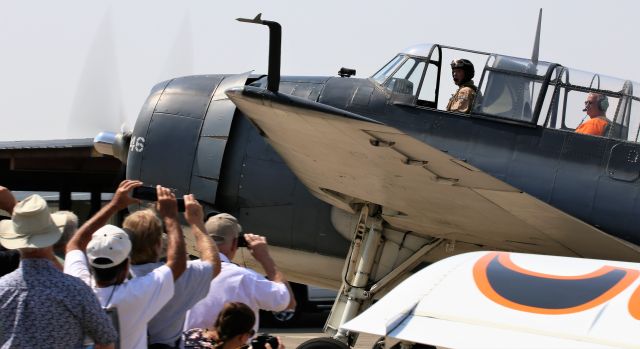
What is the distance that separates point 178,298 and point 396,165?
3757 mm

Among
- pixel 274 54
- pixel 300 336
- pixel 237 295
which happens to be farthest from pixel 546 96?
pixel 300 336

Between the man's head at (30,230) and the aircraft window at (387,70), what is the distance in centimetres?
613

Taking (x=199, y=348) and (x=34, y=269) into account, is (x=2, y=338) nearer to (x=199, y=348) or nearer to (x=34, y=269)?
(x=34, y=269)

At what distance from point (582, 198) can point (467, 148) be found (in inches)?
46.2

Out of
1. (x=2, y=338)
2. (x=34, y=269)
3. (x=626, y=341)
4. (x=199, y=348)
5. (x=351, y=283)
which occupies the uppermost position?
(x=626, y=341)

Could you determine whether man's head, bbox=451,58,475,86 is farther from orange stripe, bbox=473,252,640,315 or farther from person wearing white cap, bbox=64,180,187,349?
orange stripe, bbox=473,252,640,315

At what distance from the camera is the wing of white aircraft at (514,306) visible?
3428mm

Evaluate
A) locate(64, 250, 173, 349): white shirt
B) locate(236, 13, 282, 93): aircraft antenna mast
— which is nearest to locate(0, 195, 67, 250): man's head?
locate(64, 250, 173, 349): white shirt

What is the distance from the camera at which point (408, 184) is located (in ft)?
29.0

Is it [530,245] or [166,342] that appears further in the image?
[530,245]

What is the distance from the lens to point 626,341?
325 centimetres

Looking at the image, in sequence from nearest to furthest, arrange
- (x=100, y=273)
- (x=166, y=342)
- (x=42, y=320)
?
(x=42, y=320), (x=100, y=273), (x=166, y=342)

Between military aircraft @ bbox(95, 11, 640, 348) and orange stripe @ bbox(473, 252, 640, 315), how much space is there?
11.7 ft

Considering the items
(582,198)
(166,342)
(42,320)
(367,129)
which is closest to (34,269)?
(42,320)
